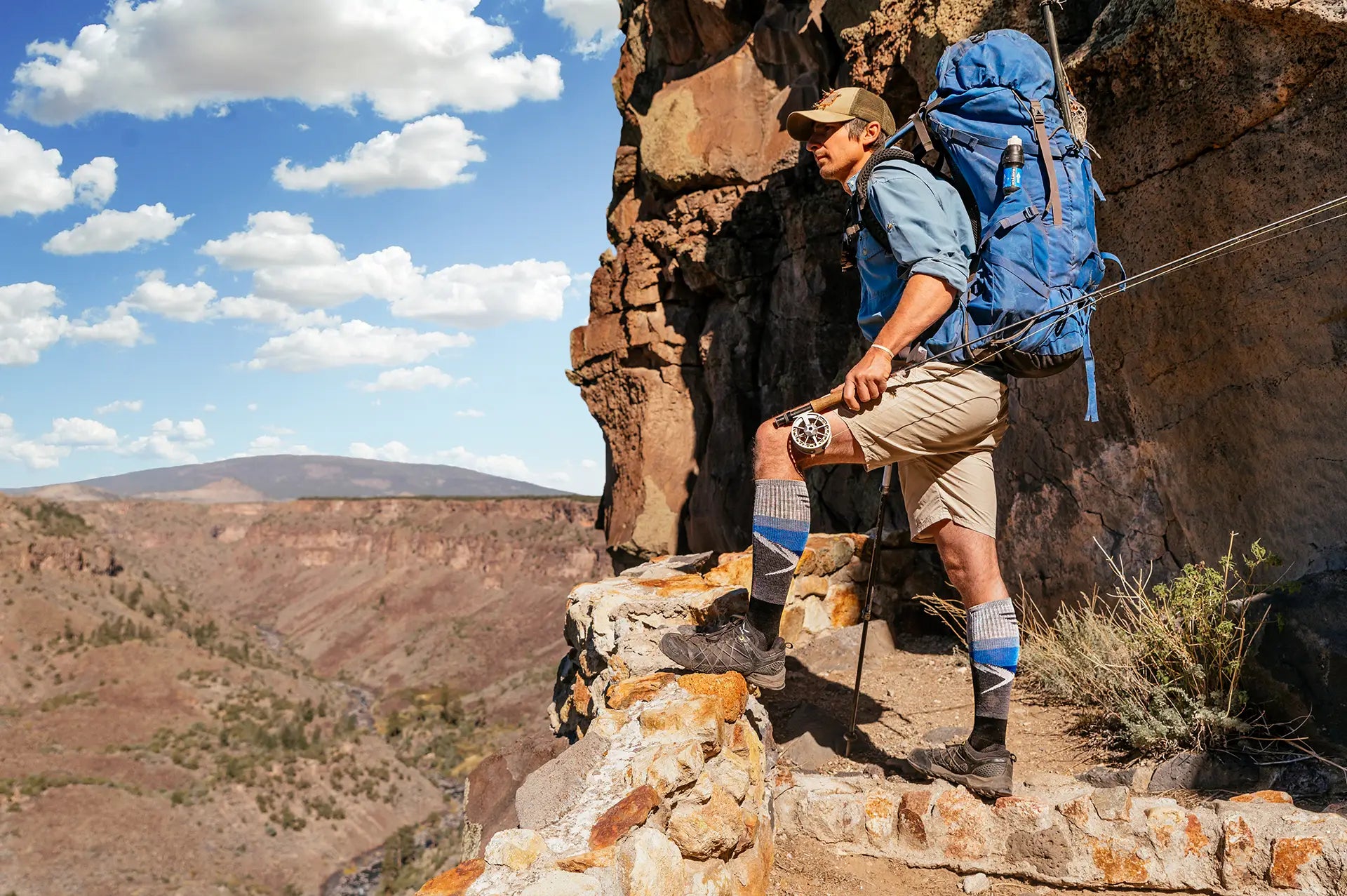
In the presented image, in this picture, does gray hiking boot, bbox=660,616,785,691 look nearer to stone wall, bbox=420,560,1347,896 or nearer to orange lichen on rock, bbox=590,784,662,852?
stone wall, bbox=420,560,1347,896

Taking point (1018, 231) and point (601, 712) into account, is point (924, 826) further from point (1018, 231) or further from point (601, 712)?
point (1018, 231)

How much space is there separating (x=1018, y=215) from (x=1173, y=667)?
5.56 feet

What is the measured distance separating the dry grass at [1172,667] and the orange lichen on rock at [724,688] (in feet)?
4.38

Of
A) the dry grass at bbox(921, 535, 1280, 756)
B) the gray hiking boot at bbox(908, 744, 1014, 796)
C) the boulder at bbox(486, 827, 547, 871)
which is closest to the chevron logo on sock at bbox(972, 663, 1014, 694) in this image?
the gray hiking boot at bbox(908, 744, 1014, 796)

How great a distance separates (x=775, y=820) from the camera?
2635mm

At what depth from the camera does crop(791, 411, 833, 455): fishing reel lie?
2.38m

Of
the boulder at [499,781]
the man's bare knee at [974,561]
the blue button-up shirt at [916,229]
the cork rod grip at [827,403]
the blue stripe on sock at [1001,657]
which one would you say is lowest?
the boulder at [499,781]

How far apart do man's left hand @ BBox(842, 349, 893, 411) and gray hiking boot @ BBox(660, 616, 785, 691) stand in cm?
69

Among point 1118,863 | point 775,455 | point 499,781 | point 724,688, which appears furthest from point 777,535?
point 499,781

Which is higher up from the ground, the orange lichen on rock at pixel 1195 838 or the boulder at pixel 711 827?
the boulder at pixel 711 827

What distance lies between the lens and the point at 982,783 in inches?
96.5

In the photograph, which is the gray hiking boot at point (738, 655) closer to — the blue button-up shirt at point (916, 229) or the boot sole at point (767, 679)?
the boot sole at point (767, 679)

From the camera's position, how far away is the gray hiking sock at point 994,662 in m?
2.52

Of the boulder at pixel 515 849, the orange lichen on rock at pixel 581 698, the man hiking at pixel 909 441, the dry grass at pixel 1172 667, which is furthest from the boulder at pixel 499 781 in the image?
the dry grass at pixel 1172 667
